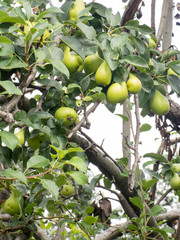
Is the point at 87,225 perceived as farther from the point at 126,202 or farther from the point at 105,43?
the point at 105,43

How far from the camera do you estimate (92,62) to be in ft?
3.27

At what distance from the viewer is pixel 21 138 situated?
90 centimetres

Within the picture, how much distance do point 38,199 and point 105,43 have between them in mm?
759

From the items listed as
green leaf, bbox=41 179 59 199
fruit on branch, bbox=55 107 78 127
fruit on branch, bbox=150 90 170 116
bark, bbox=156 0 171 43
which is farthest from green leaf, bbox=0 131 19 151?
bark, bbox=156 0 171 43

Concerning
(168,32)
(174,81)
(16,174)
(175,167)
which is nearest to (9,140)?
(16,174)

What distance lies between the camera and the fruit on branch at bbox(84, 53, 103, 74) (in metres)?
0.99

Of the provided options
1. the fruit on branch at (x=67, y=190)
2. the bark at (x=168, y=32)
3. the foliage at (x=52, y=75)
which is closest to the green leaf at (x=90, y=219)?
the foliage at (x=52, y=75)

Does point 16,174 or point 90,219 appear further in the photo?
point 90,219

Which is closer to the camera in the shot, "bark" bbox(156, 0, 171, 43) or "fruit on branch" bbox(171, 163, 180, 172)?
"fruit on branch" bbox(171, 163, 180, 172)

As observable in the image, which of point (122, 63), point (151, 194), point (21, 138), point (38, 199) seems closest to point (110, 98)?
point (122, 63)

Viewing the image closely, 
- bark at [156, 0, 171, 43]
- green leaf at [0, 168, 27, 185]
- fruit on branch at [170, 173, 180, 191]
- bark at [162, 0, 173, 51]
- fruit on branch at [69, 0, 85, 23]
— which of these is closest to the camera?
green leaf at [0, 168, 27, 185]

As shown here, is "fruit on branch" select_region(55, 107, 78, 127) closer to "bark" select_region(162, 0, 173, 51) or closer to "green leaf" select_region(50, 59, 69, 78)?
"green leaf" select_region(50, 59, 69, 78)

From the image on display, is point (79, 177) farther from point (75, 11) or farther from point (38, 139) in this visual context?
point (75, 11)

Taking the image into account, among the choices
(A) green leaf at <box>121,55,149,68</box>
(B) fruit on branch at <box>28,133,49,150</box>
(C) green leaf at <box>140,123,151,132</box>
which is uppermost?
(A) green leaf at <box>121,55,149,68</box>
